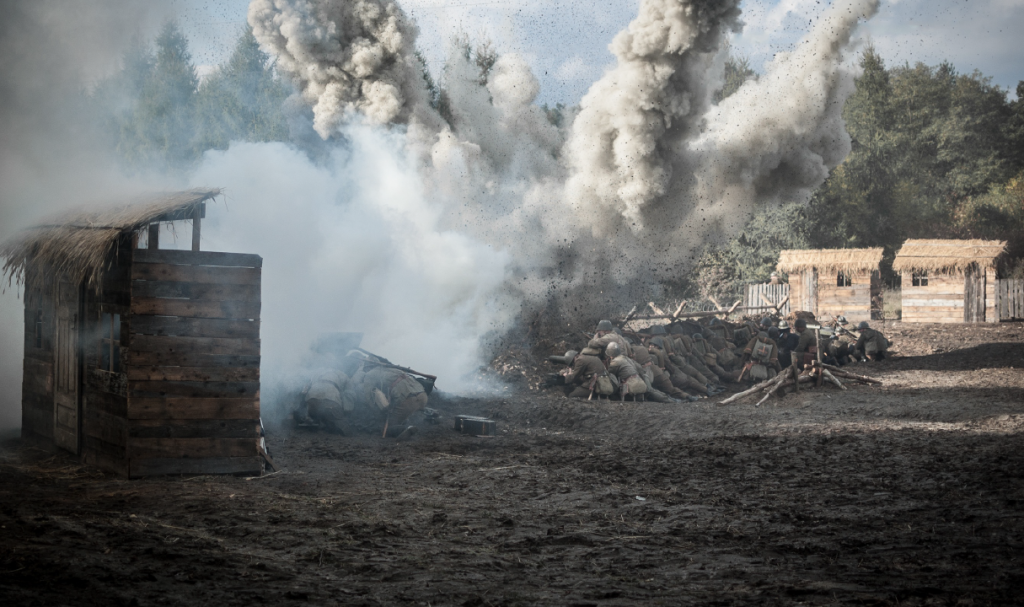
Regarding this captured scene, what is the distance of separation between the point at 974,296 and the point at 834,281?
523cm

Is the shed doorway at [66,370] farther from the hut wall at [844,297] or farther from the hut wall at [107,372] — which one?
the hut wall at [844,297]

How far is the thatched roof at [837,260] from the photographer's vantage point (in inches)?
1222

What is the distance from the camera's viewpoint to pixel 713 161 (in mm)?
18734

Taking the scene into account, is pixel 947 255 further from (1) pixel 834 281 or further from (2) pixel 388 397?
(2) pixel 388 397

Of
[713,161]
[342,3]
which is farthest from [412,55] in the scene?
[713,161]

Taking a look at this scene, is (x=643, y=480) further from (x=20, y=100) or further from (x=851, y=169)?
(x=851, y=169)

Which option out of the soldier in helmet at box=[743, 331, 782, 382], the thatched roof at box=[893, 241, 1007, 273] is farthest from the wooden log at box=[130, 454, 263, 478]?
the thatched roof at box=[893, 241, 1007, 273]

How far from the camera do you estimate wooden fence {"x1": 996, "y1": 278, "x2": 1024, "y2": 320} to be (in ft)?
99.9

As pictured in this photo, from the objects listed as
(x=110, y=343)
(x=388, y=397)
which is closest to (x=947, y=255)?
(x=388, y=397)

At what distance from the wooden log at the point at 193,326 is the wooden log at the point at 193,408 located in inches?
26.6

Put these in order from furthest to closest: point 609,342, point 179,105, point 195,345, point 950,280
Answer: point 179,105 → point 950,280 → point 609,342 → point 195,345

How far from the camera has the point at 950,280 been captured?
31.1m

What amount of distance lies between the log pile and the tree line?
49.8 ft

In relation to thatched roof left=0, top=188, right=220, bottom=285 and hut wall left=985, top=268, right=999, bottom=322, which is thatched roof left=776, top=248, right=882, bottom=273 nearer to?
hut wall left=985, top=268, right=999, bottom=322
